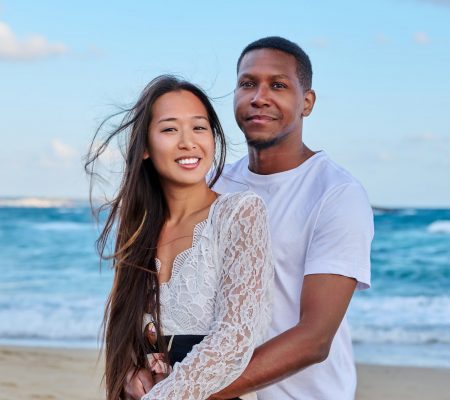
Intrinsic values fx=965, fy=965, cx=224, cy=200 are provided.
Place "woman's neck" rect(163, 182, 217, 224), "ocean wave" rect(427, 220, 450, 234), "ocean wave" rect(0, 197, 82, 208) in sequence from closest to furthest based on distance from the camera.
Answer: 1. "woman's neck" rect(163, 182, 217, 224)
2. "ocean wave" rect(427, 220, 450, 234)
3. "ocean wave" rect(0, 197, 82, 208)

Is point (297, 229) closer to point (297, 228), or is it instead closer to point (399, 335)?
point (297, 228)

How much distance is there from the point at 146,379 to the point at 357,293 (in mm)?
12165

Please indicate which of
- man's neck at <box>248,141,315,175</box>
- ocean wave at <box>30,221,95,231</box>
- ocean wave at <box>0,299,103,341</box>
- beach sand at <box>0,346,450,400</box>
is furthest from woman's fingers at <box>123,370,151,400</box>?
ocean wave at <box>30,221,95,231</box>

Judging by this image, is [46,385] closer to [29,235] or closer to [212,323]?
[212,323]

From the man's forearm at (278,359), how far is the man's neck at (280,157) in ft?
2.44

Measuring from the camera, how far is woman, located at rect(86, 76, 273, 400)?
2631 mm

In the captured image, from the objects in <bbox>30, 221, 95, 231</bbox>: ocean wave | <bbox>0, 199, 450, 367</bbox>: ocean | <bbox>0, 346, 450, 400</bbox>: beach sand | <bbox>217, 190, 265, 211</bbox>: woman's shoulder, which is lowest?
<bbox>30, 221, 95, 231</bbox>: ocean wave

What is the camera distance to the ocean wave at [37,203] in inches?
1256

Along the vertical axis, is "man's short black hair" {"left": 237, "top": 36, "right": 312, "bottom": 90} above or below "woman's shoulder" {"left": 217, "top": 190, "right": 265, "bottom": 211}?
above

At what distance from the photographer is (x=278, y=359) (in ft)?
8.98

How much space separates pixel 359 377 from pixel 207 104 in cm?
558

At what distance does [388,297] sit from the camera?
1453 centimetres

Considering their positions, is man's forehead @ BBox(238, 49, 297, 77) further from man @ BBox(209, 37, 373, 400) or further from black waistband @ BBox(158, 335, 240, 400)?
black waistband @ BBox(158, 335, 240, 400)

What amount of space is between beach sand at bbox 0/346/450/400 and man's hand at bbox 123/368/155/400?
466 centimetres
